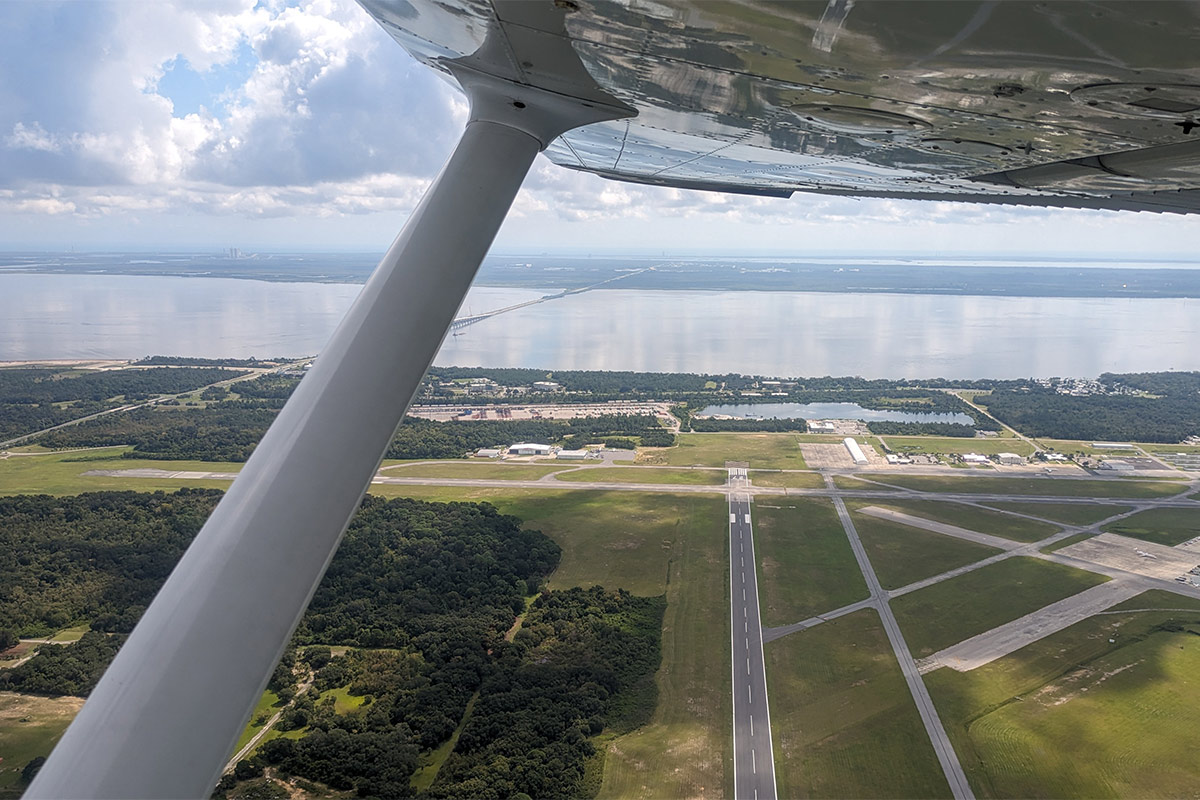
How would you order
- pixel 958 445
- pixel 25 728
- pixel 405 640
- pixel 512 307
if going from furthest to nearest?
pixel 512 307 → pixel 958 445 → pixel 405 640 → pixel 25 728

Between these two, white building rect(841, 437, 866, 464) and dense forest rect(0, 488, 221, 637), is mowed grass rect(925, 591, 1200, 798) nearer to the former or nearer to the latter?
white building rect(841, 437, 866, 464)

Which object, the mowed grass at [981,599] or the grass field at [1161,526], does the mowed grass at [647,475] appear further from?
the grass field at [1161,526]

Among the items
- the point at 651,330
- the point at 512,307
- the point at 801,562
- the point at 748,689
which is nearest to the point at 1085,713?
the point at 748,689

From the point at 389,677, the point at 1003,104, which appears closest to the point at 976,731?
the point at 389,677

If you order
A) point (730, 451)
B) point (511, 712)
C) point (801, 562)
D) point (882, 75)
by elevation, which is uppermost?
point (882, 75)

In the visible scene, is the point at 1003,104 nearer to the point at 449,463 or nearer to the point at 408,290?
the point at 408,290

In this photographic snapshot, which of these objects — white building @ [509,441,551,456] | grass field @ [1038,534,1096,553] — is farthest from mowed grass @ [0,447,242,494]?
grass field @ [1038,534,1096,553]

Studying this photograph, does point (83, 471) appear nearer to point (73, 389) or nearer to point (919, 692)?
point (73, 389)
